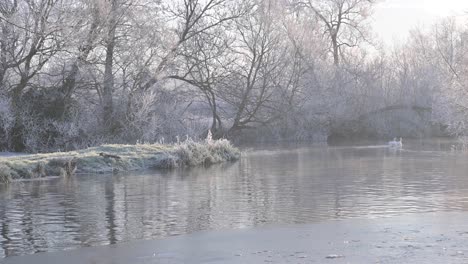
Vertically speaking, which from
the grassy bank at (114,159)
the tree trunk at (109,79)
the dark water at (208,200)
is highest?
the tree trunk at (109,79)

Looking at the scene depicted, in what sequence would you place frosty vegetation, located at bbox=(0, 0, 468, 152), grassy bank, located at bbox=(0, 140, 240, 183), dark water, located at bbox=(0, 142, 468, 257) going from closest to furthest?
dark water, located at bbox=(0, 142, 468, 257), grassy bank, located at bbox=(0, 140, 240, 183), frosty vegetation, located at bbox=(0, 0, 468, 152)

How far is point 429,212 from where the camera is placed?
15242 millimetres

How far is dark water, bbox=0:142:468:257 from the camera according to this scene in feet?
44.7

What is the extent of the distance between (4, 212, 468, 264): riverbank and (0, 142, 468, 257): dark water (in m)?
0.80

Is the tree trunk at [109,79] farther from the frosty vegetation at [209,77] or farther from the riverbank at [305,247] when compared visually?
the riverbank at [305,247]

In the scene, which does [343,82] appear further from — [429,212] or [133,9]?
[429,212]

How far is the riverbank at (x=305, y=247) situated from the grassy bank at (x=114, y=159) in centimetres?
1300

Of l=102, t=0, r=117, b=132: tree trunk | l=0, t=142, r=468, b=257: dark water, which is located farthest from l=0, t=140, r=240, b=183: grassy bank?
l=102, t=0, r=117, b=132: tree trunk

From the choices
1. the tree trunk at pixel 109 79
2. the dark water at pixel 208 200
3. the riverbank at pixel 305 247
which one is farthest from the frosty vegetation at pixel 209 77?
the riverbank at pixel 305 247

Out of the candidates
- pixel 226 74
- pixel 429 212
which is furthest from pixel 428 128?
pixel 429 212

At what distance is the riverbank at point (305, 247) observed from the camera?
10.4 m

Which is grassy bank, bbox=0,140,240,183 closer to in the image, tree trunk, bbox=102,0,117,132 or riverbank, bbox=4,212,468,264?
tree trunk, bbox=102,0,117,132

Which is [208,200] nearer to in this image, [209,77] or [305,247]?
[305,247]

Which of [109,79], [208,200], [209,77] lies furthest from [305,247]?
[209,77]
